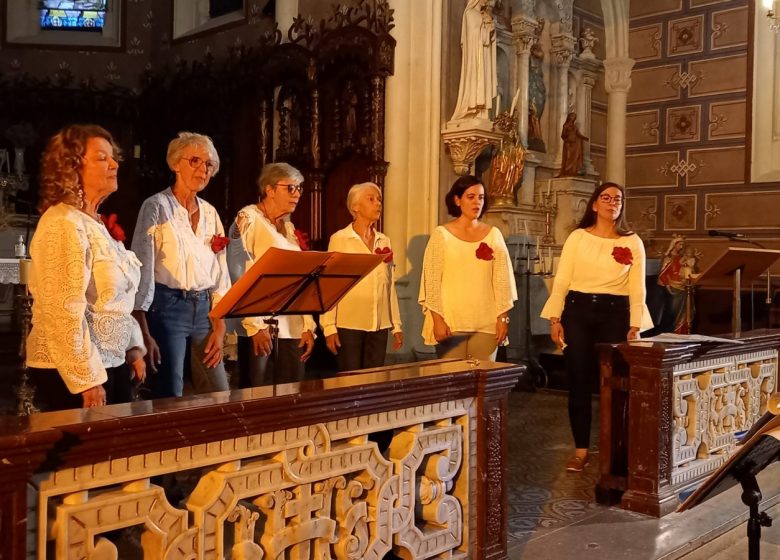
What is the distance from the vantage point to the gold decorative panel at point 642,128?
940cm

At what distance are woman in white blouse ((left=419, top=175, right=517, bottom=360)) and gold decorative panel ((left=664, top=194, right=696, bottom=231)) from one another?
5.92m

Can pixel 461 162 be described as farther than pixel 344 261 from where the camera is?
Yes

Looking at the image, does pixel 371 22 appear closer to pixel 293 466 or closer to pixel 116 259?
pixel 116 259

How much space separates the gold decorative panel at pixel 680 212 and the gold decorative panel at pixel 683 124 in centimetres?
66

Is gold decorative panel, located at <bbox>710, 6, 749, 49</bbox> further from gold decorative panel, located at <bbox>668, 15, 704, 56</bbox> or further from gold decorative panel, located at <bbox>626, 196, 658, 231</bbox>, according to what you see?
gold decorative panel, located at <bbox>626, 196, 658, 231</bbox>

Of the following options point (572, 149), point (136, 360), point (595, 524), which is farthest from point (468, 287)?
point (572, 149)

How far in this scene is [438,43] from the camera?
22.7ft

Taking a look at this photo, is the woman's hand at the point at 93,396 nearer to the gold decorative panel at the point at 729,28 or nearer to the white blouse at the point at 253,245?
the white blouse at the point at 253,245

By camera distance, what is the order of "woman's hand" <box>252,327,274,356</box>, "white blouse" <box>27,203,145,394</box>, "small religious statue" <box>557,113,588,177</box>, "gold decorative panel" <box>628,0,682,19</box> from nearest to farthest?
1. "white blouse" <box>27,203,145,394</box>
2. "woman's hand" <box>252,327,274,356</box>
3. "small religious statue" <box>557,113,588,177</box>
4. "gold decorative panel" <box>628,0,682,19</box>

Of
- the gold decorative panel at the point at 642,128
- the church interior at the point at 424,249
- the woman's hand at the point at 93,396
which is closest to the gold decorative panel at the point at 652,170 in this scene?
the church interior at the point at 424,249

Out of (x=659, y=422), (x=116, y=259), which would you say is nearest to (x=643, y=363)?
(x=659, y=422)

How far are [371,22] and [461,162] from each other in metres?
1.56

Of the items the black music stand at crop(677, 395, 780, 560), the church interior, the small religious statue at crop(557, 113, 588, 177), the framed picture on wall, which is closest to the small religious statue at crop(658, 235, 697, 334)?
the church interior

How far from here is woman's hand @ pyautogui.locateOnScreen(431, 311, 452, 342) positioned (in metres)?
3.90
